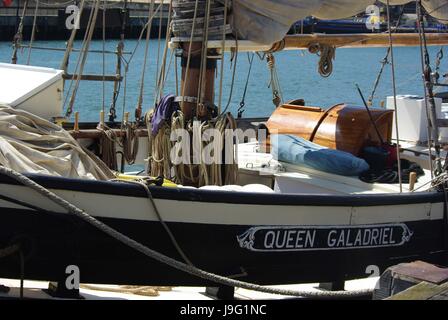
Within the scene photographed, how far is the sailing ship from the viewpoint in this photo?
6.93 meters

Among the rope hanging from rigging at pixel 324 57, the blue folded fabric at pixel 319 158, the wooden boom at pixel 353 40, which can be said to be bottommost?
the blue folded fabric at pixel 319 158

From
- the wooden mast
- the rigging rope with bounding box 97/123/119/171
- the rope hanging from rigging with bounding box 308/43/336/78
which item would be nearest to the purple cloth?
the wooden mast

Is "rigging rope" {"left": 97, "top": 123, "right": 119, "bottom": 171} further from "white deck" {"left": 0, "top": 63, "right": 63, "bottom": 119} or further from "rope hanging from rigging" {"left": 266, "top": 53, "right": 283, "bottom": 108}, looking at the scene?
"rope hanging from rigging" {"left": 266, "top": 53, "right": 283, "bottom": 108}

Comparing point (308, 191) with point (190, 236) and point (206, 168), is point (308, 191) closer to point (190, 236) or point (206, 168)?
point (206, 168)

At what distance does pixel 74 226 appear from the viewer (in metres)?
6.91

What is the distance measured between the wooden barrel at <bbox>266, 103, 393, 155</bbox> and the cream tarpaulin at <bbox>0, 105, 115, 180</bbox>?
108 inches

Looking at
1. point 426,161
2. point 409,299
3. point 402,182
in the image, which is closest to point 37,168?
point 409,299

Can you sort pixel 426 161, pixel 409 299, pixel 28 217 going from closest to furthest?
pixel 409 299
pixel 28 217
pixel 426 161

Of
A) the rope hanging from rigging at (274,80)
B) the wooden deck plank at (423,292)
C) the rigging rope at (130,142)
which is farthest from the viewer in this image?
the rope hanging from rigging at (274,80)

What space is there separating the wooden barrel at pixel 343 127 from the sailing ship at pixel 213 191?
0.05 feet

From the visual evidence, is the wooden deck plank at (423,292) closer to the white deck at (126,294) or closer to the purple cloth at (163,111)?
the white deck at (126,294)

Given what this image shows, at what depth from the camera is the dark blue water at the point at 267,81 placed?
31.8 metres

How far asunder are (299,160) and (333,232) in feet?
4.76

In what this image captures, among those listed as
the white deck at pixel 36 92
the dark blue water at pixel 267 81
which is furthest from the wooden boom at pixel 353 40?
the dark blue water at pixel 267 81
